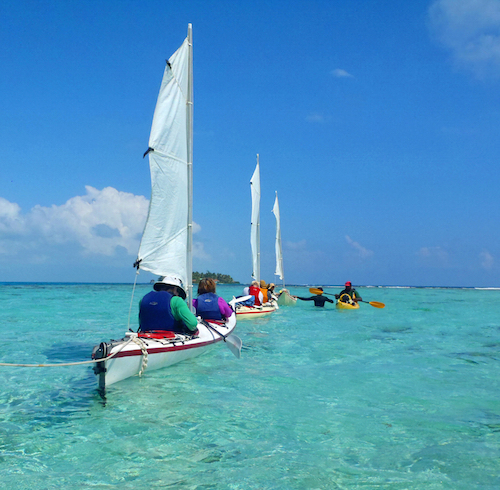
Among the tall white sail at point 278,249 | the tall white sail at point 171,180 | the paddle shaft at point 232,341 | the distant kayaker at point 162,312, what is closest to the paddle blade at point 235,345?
the paddle shaft at point 232,341

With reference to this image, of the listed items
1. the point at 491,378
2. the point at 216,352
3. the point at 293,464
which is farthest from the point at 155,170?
the point at 491,378

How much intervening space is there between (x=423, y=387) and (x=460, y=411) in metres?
1.63

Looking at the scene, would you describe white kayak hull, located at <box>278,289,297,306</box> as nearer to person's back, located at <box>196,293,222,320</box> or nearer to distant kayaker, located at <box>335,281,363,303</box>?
distant kayaker, located at <box>335,281,363,303</box>

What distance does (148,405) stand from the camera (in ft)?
24.2

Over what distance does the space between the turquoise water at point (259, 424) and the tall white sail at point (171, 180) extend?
109 inches

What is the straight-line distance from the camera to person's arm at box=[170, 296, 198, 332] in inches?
367

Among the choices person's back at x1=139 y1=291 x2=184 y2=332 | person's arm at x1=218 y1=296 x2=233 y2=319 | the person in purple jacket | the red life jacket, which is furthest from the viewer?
the red life jacket

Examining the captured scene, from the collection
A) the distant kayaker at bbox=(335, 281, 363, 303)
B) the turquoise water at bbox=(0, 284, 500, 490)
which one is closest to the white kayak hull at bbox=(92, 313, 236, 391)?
the turquoise water at bbox=(0, 284, 500, 490)

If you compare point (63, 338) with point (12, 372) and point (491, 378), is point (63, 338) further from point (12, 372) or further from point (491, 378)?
point (491, 378)

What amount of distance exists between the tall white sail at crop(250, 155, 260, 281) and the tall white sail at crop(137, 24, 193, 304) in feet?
52.2

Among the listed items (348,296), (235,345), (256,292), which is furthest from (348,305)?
(235,345)

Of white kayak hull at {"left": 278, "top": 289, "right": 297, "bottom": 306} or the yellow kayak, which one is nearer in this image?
the yellow kayak

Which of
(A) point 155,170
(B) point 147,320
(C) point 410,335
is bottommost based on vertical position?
(C) point 410,335

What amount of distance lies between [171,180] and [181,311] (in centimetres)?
361
